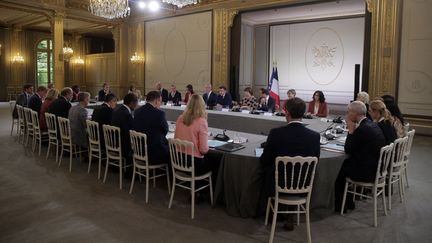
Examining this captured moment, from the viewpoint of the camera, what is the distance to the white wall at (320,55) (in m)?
11.9

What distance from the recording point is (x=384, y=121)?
3.69m

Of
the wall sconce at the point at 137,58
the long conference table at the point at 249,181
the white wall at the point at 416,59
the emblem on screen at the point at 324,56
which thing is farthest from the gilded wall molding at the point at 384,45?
the wall sconce at the point at 137,58

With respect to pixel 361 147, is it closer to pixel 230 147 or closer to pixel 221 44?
pixel 230 147

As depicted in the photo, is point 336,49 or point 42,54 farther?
point 42,54

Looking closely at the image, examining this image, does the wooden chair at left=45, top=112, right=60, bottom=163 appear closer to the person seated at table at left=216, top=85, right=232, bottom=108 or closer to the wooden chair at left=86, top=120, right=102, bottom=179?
the wooden chair at left=86, top=120, right=102, bottom=179

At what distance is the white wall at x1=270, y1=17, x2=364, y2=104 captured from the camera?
1186cm

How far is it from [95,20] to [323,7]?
8.05 metres

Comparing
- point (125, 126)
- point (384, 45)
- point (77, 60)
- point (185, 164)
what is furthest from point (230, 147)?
point (77, 60)

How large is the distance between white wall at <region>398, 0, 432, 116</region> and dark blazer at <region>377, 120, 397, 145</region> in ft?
16.9

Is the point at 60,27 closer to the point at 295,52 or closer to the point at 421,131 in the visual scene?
the point at 295,52

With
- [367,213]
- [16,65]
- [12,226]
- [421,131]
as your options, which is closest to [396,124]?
[367,213]

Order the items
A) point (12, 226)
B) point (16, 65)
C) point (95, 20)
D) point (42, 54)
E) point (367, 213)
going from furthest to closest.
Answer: point (42, 54), point (16, 65), point (95, 20), point (367, 213), point (12, 226)

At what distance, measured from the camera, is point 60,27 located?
11.6 metres

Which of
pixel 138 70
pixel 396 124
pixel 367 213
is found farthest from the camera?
pixel 138 70
